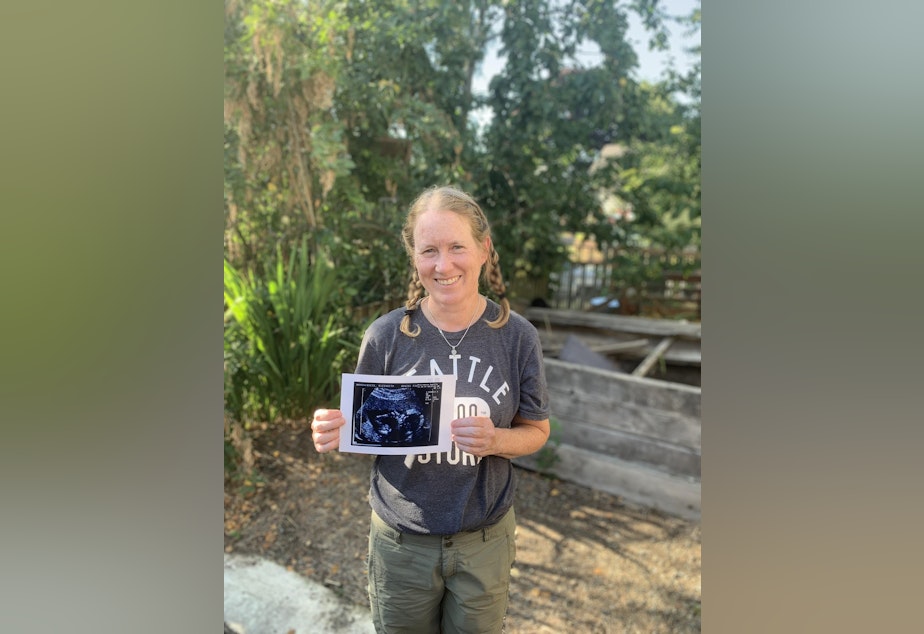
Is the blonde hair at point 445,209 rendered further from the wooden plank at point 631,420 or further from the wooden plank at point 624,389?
the wooden plank at point 631,420

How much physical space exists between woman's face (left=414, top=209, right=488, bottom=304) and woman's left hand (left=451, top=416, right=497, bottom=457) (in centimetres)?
23

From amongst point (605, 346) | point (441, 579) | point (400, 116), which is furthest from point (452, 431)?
point (605, 346)

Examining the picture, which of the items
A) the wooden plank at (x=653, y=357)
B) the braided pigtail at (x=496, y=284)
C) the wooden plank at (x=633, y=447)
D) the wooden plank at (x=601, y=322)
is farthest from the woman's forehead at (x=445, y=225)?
the wooden plank at (x=601, y=322)

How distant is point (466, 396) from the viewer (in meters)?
1.30

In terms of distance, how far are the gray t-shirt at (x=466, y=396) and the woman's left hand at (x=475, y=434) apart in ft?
0.19

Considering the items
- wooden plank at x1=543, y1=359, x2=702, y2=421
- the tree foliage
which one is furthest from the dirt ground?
the tree foliage

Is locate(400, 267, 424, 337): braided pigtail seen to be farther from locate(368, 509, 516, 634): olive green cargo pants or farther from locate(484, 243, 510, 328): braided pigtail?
locate(368, 509, 516, 634): olive green cargo pants

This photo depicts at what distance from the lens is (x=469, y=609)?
4.20 feet

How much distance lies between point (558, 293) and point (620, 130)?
120 centimetres

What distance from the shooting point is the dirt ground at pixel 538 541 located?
240cm

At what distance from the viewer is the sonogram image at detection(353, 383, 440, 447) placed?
1270mm
